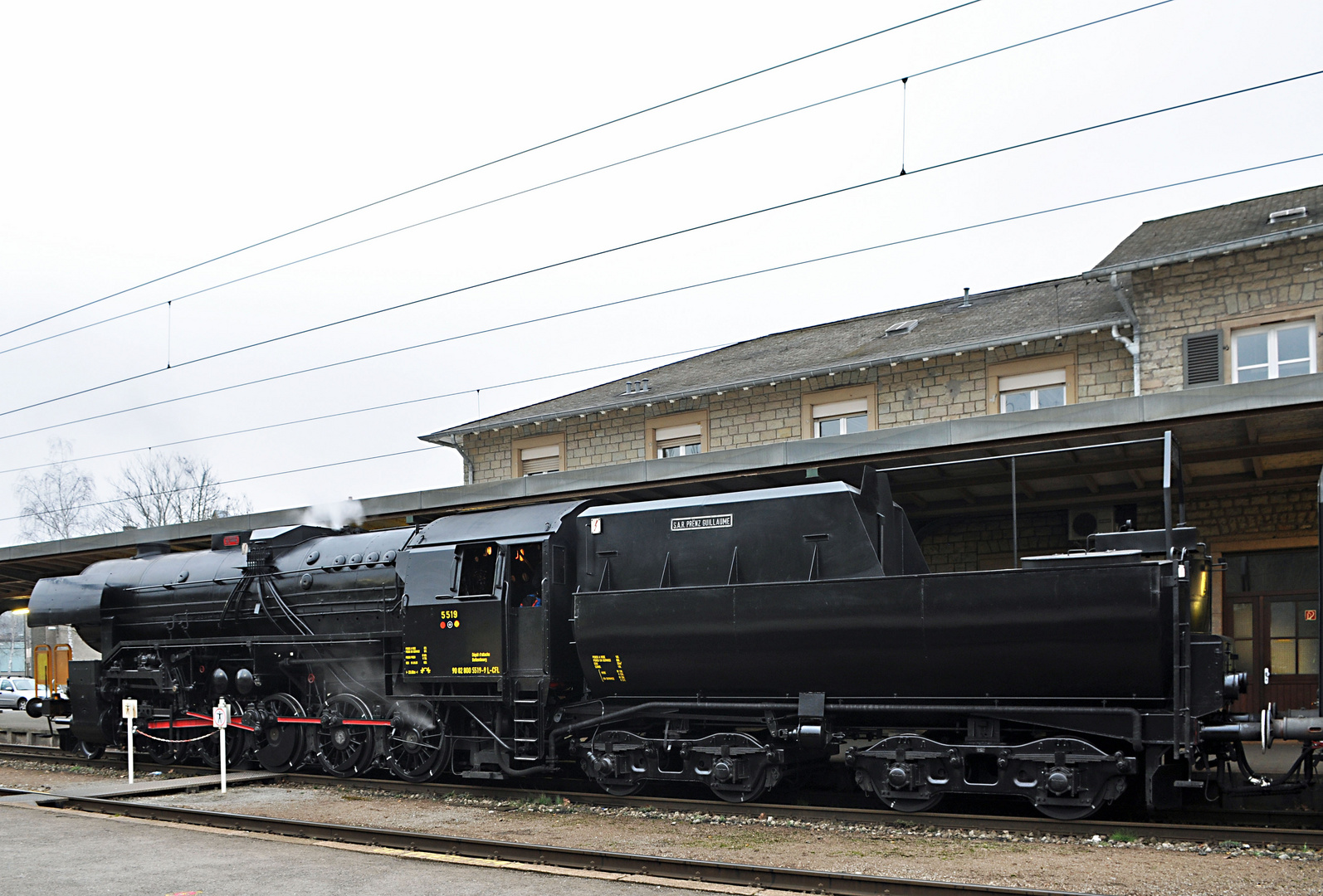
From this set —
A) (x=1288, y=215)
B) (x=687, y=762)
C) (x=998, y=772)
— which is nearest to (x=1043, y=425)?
(x=998, y=772)

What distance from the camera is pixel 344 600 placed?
1361 centimetres

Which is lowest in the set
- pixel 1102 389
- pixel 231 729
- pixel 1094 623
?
pixel 231 729

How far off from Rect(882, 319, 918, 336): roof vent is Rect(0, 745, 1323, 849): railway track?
13.2 meters

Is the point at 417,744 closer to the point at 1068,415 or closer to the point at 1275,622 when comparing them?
the point at 1068,415

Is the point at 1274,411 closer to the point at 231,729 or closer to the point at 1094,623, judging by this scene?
the point at 1094,623

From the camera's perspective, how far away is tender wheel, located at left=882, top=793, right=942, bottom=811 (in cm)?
964

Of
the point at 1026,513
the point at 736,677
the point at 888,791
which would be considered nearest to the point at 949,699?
the point at 888,791

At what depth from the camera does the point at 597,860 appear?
26.4 feet

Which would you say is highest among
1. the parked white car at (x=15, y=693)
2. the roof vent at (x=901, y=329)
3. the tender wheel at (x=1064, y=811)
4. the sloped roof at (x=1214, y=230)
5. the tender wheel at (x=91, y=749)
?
the sloped roof at (x=1214, y=230)

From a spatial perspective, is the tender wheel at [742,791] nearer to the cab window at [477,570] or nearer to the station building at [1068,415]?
the station building at [1068,415]

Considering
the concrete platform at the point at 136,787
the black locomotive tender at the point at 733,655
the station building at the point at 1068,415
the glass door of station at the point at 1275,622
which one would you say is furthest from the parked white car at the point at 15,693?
the glass door of station at the point at 1275,622

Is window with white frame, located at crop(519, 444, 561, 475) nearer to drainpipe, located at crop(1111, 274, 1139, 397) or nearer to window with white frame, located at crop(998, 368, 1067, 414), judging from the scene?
window with white frame, located at crop(998, 368, 1067, 414)

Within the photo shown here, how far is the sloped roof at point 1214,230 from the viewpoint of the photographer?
1702 cm

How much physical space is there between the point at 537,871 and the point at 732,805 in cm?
313
